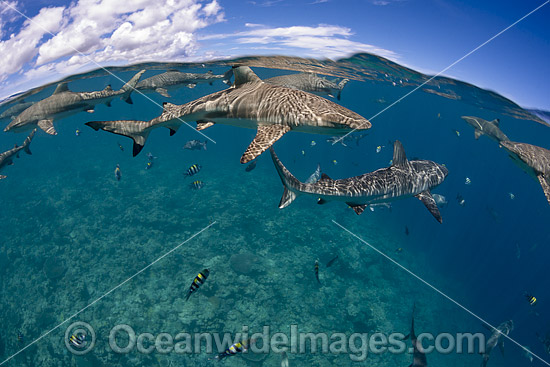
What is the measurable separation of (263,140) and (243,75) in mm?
2236

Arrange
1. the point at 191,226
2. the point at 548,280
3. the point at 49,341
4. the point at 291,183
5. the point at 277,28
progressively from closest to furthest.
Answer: the point at 291,183
the point at 49,341
the point at 277,28
the point at 191,226
the point at 548,280

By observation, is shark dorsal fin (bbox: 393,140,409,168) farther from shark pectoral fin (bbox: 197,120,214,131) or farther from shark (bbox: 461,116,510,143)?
shark (bbox: 461,116,510,143)

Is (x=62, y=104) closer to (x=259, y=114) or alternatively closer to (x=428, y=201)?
(x=259, y=114)

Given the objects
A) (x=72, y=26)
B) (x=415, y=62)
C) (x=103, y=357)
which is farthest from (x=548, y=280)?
(x=72, y=26)

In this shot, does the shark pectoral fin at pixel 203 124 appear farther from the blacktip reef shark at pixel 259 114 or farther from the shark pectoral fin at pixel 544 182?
the shark pectoral fin at pixel 544 182

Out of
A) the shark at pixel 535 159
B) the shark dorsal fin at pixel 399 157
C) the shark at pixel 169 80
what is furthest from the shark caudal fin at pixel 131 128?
the shark at pixel 169 80

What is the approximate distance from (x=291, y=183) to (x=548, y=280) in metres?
102

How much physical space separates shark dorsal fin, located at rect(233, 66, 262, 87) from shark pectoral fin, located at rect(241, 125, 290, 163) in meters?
1.54

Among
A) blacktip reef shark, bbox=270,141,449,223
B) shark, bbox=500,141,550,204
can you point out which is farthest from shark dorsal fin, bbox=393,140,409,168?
shark, bbox=500,141,550,204

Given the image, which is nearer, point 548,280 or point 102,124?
point 102,124

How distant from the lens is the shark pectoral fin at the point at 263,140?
365 cm

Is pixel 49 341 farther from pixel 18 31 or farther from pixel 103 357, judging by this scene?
pixel 18 31

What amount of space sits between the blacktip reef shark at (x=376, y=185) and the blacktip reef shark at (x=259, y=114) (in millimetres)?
1292

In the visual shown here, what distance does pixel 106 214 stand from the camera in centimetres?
1895
